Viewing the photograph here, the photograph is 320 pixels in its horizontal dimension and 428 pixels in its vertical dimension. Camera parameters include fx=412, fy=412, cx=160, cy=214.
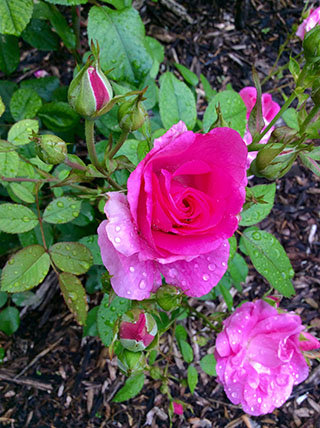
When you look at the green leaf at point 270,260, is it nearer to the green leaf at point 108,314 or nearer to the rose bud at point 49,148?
the green leaf at point 108,314

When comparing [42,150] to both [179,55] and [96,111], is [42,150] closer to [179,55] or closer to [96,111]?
[96,111]

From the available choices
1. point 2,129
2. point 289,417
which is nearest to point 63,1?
point 2,129

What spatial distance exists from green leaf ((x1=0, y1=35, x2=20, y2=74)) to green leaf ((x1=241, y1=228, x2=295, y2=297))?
4.18ft

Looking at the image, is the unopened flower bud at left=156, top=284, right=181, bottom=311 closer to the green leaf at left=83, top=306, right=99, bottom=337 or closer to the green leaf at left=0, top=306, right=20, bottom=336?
the green leaf at left=83, top=306, right=99, bottom=337

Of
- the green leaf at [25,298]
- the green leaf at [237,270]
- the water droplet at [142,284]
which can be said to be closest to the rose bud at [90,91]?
the water droplet at [142,284]

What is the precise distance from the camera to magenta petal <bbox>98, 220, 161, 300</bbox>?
0.87m

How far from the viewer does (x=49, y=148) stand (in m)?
0.93

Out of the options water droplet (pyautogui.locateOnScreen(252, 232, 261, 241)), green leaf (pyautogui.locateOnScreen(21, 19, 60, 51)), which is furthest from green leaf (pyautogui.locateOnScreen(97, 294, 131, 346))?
green leaf (pyautogui.locateOnScreen(21, 19, 60, 51))

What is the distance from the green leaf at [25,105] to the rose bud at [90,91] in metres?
0.86

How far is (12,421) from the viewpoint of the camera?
1.93 metres

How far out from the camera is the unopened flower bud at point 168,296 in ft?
3.15

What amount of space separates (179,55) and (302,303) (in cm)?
174

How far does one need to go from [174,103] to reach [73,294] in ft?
2.30

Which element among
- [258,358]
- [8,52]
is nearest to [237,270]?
[258,358]
